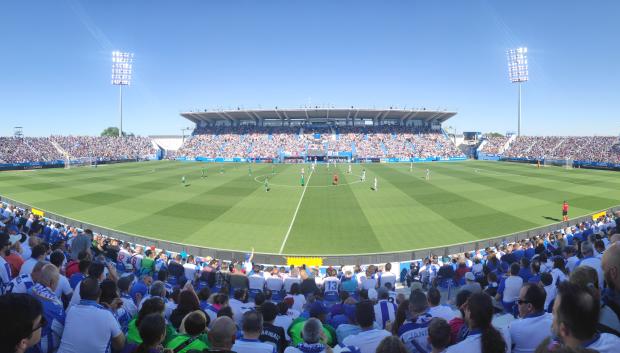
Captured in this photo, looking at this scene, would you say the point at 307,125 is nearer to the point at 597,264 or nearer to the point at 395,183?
the point at 395,183

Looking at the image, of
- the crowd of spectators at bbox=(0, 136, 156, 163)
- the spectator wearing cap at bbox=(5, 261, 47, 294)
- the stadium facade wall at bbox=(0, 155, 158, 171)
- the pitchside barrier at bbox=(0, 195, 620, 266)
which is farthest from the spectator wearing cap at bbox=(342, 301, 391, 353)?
the crowd of spectators at bbox=(0, 136, 156, 163)

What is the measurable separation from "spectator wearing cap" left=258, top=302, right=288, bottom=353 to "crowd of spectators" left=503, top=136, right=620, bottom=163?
78451mm

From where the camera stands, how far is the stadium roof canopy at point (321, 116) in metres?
95.0

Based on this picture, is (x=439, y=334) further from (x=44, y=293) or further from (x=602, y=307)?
(x=44, y=293)

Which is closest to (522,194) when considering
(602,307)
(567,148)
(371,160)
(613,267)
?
(613,267)

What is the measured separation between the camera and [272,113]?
97.9 metres

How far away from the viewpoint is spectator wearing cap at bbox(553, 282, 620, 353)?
9.80 feet

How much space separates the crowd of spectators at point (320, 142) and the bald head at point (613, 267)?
8631 cm

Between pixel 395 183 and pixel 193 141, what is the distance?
75.8m

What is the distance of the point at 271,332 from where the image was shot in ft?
17.2

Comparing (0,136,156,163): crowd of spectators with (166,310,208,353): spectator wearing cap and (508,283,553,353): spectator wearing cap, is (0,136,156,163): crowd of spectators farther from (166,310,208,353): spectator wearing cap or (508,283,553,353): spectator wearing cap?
(508,283,553,353): spectator wearing cap

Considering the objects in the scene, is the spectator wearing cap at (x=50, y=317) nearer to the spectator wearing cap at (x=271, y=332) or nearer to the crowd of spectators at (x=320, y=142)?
the spectator wearing cap at (x=271, y=332)

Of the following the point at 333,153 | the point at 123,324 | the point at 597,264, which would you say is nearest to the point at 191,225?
the point at 123,324

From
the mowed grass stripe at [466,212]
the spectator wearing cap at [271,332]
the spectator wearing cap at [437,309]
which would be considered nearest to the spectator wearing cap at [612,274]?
the spectator wearing cap at [437,309]
